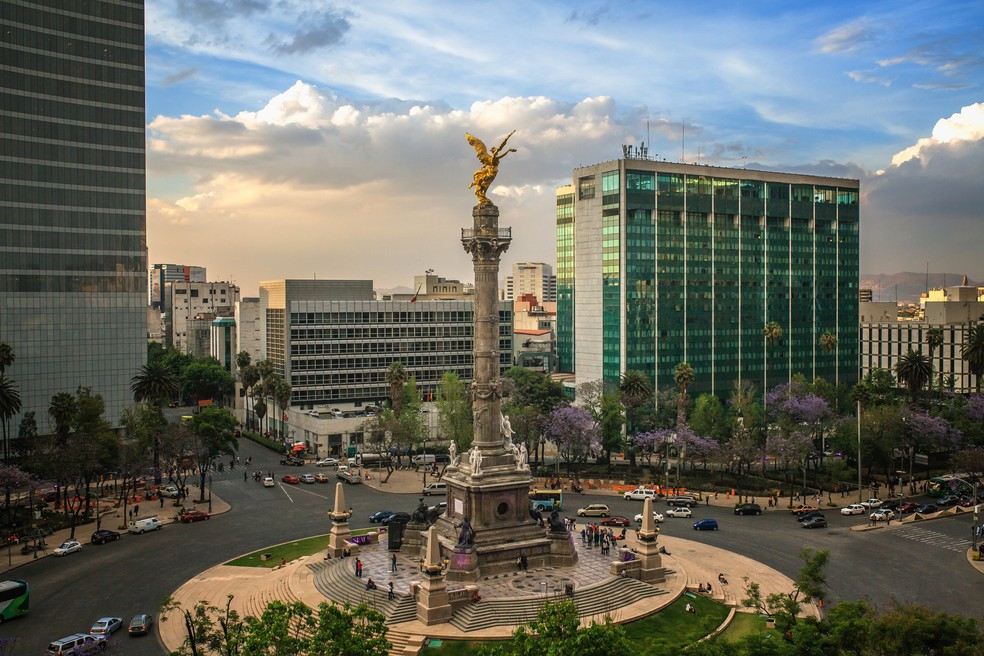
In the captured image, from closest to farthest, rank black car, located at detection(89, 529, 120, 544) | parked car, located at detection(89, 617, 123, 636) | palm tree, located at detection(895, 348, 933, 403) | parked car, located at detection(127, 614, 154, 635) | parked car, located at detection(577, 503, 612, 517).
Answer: parked car, located at detection(89, 617, 123, 636), parked car, located at detection(127, 614, 154, 635), black car, located at detection(89, 529, 120, 544), parked car, located at detection(577, 503, 612, 517), palm tree, located at detection(895, 348, 933, 403)

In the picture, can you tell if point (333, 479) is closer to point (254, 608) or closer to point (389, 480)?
point (389, 480)

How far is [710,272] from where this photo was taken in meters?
135

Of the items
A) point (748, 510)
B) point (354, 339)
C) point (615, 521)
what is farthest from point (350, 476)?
point (748, 510)

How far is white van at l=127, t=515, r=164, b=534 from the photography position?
77.1 meters

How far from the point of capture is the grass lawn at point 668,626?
48.6 m

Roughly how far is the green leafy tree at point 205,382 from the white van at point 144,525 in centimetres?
8663

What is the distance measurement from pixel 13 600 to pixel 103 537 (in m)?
20.9

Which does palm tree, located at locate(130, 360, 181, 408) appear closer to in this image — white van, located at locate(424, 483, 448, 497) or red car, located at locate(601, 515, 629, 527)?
white van, located at locate(424, 483, 448, 497)

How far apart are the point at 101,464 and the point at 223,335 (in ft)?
344

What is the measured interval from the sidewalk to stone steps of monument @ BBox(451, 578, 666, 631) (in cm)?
4021

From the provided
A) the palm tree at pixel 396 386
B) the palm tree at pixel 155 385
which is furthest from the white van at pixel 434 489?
the palm tree at pixel 155 385

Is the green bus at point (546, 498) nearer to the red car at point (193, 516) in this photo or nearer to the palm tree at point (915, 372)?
the red car at point (193, 516)

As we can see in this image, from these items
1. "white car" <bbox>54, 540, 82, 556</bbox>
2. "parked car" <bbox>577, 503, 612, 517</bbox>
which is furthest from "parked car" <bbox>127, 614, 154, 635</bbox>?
"parked car" <bbox>577, 503, 612, 517</bbox>

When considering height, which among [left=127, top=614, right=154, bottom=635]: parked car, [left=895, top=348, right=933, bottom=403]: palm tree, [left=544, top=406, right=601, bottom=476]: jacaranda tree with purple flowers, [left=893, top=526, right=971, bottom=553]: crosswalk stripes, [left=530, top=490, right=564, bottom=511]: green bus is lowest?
[left=893, top=526, right=971, bottom=553]: crosswalk stripes
